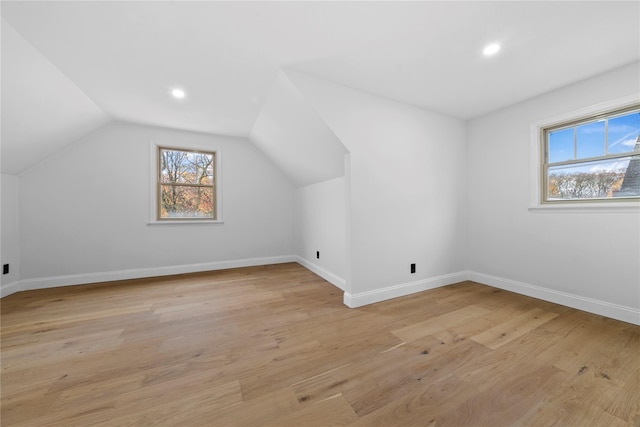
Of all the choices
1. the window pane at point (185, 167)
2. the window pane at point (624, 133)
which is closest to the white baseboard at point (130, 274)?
the window pane at point (185, 167)

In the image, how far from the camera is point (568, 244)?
7.52 ft

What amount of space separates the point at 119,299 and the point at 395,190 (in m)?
3.46

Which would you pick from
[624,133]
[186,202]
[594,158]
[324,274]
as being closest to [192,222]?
[186,202]

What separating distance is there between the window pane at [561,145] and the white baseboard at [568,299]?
1444 mm

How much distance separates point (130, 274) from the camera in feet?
11.0

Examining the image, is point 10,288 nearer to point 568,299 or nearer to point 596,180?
point 568,299

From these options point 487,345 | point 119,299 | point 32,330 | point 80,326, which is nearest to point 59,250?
point 119,299

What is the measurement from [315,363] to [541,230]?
112 inches

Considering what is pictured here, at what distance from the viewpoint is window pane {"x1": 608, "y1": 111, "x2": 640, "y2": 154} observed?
2.00 meters

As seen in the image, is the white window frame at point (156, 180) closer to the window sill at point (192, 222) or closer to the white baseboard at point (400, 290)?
the window sill at point (192, 222)

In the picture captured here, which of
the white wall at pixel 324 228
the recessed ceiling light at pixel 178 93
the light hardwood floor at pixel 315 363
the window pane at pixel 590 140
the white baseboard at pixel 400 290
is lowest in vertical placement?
the light hardwood floor at pixel 315 363

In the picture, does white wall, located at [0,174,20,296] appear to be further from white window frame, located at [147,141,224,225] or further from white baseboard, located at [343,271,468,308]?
white baseboard, located at [343,271,468,308]

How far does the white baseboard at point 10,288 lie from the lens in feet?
8.58

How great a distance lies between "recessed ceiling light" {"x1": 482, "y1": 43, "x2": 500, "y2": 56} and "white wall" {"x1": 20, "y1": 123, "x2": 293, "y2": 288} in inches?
136
